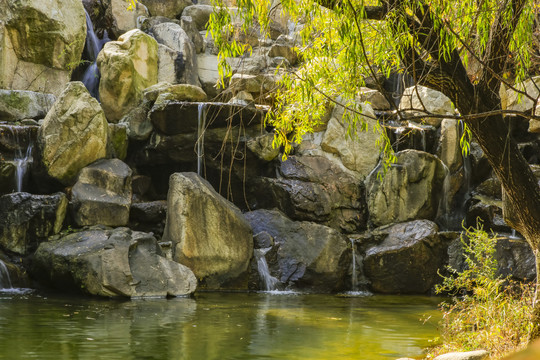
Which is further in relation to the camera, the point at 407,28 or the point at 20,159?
the point at 20,159

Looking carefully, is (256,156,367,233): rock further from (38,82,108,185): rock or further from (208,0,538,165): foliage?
(208,0,538,165): foliage

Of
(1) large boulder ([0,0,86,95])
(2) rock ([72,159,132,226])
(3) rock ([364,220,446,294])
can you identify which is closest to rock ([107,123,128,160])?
(2) rock ([72,159,132,226])

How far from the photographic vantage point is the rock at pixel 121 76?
17.9 meters

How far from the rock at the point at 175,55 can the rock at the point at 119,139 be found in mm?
5167

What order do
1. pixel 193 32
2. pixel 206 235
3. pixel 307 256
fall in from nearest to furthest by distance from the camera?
pixel 206 235, pixel 307 256, pixel 193 32

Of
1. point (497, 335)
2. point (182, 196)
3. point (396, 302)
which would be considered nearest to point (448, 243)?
point (396, 302)

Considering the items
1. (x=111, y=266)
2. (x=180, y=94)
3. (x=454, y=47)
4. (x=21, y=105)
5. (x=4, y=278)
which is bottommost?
(x=4, y=278)

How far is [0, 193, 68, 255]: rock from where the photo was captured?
40.2 feet

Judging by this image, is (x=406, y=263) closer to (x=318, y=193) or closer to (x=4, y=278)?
(x=318, y=193)

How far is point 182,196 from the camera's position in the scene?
41.4ft

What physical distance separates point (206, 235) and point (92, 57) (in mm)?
10465

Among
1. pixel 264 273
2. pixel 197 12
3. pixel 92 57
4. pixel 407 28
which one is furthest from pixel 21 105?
pixel 407 28

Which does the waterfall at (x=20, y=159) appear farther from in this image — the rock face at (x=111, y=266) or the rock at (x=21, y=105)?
the rock face at (x=111, y=266)

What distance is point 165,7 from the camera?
2480 cm
